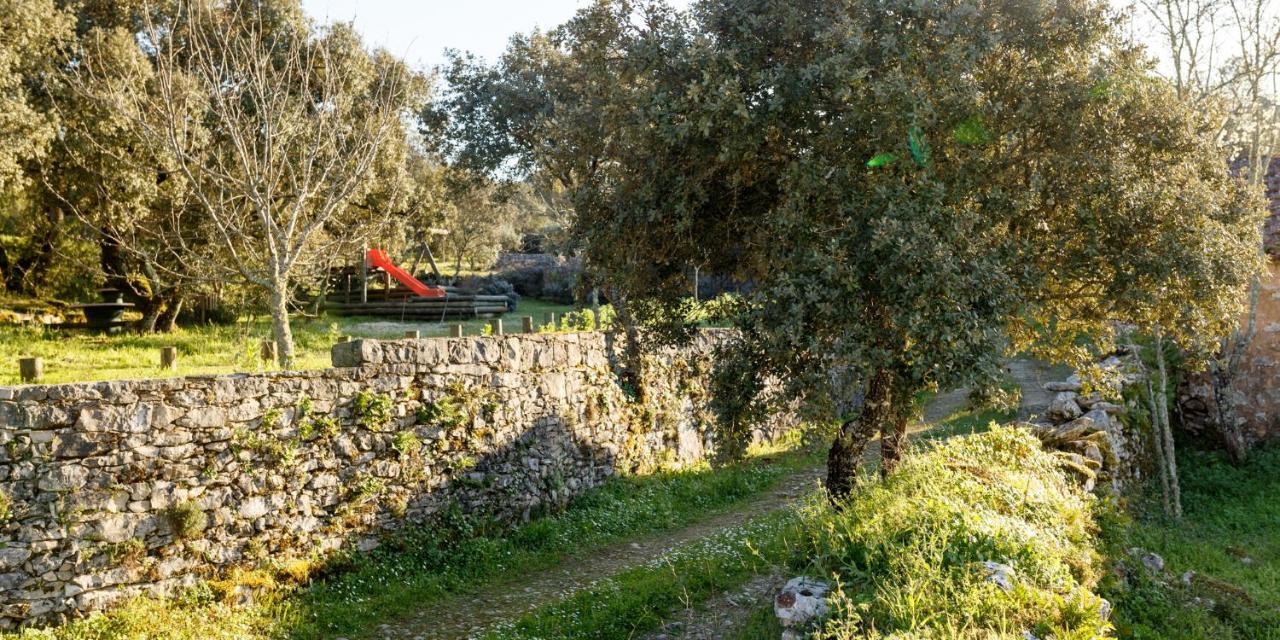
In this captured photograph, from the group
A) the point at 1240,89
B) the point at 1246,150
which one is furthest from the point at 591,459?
the point at 1246,150

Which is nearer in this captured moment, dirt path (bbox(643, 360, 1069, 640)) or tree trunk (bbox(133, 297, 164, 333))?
dirt path (bbox(643, 360, 1069, 640))

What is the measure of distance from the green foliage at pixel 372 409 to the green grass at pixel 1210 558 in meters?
8.50

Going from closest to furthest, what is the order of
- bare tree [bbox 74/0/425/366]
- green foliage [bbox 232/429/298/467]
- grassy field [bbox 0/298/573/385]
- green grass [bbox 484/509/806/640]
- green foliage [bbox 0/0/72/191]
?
green grass [bbox 484/509/806/640], green foliage [bbox 232/429/298/467], grassy field [bbox 0/298/573/385], bare tree [bbox 74/0/425/366], green foliage [bbox 0/0/72/191]

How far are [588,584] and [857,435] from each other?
3.92m

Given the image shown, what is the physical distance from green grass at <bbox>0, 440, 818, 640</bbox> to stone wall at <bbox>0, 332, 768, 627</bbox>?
28 centimetres

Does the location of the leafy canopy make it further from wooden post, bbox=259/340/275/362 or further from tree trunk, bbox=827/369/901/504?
wooden post, bbox=259/340/275/362

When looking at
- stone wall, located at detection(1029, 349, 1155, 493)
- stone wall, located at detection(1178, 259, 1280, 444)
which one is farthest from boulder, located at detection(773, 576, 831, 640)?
stone wall, located at detection(1178, 259, 1280, 444)

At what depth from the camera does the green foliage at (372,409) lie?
10711 mm

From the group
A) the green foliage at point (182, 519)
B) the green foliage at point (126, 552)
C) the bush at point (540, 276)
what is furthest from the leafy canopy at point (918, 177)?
the bush at point (540, 276)

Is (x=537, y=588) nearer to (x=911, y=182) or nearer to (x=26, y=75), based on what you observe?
(x=911, y=182)

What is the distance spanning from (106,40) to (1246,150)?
24907mm

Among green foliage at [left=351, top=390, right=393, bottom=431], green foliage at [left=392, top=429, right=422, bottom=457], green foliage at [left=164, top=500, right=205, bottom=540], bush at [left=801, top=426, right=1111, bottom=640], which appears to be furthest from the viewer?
green foliage at [left=392, top=429, right=422, bottom=457]

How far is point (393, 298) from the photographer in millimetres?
31156

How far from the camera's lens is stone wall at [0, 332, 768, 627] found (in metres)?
8.16
